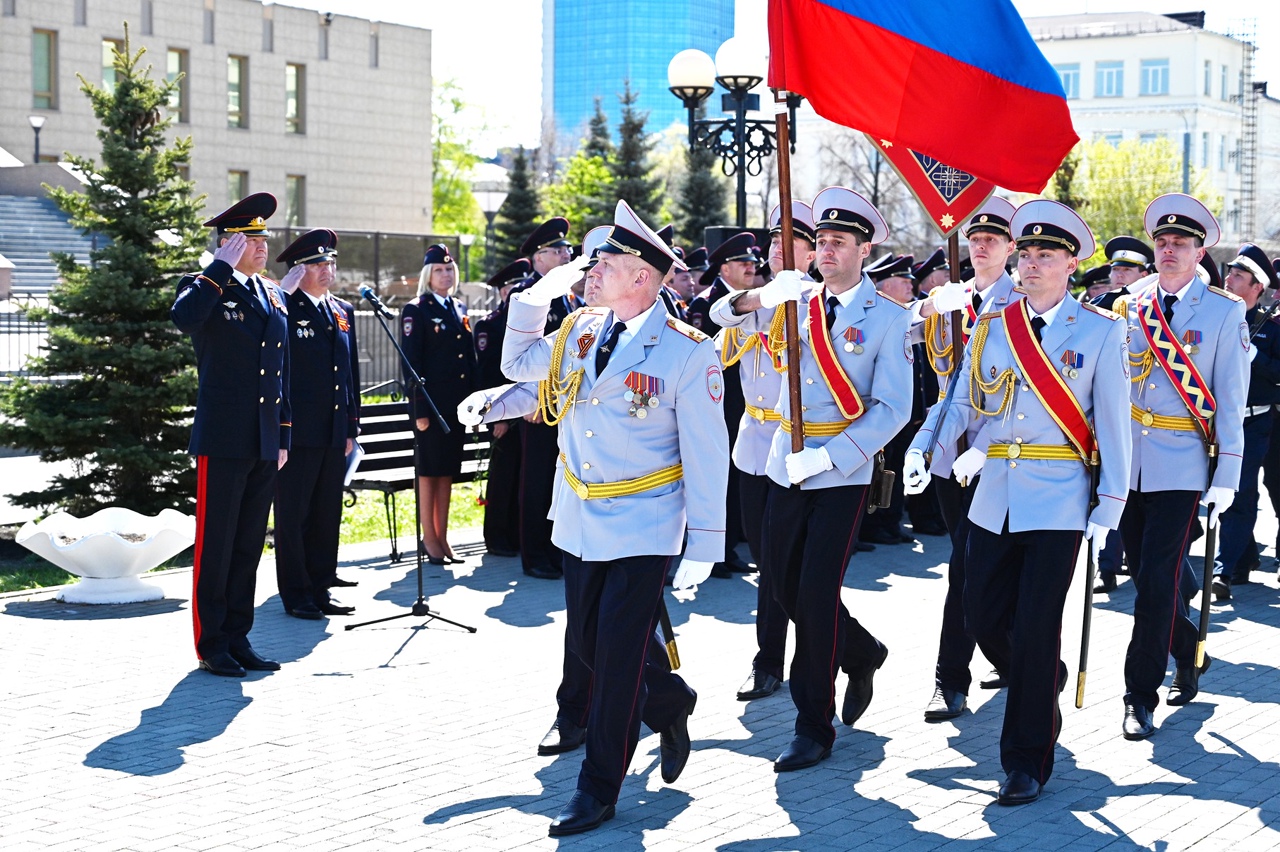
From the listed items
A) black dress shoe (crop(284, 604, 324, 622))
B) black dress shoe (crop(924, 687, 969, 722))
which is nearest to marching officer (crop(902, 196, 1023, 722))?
black dress shoe (crop(924, 687, 969, 722))

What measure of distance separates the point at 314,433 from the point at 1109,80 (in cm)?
8740

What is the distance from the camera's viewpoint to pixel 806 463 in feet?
22.0

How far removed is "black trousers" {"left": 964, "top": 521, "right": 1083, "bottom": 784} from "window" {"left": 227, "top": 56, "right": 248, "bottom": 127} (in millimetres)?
47343

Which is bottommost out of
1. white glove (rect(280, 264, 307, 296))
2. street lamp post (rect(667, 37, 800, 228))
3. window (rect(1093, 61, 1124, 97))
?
white glove (rect(280, 264, 307, 296))

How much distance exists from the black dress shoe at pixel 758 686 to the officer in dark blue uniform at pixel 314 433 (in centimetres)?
307

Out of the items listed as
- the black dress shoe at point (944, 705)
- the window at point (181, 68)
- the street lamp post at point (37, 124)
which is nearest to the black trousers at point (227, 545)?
the black dress shoe at point (944, 705)

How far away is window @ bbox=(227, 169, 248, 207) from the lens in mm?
50719

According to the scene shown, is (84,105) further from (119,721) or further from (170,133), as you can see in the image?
(119,721)

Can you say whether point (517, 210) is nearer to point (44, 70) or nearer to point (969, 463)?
point (44, 70)

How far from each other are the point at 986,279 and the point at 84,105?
4394 centimetres

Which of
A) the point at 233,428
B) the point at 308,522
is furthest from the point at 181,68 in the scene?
the point at 233,428

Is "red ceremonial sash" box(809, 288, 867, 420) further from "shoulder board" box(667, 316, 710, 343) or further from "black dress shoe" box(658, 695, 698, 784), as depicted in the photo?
"black dress shoe" box(658, 695, 698, 784)

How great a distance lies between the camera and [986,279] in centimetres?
820

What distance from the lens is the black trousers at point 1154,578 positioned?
7410 mm
